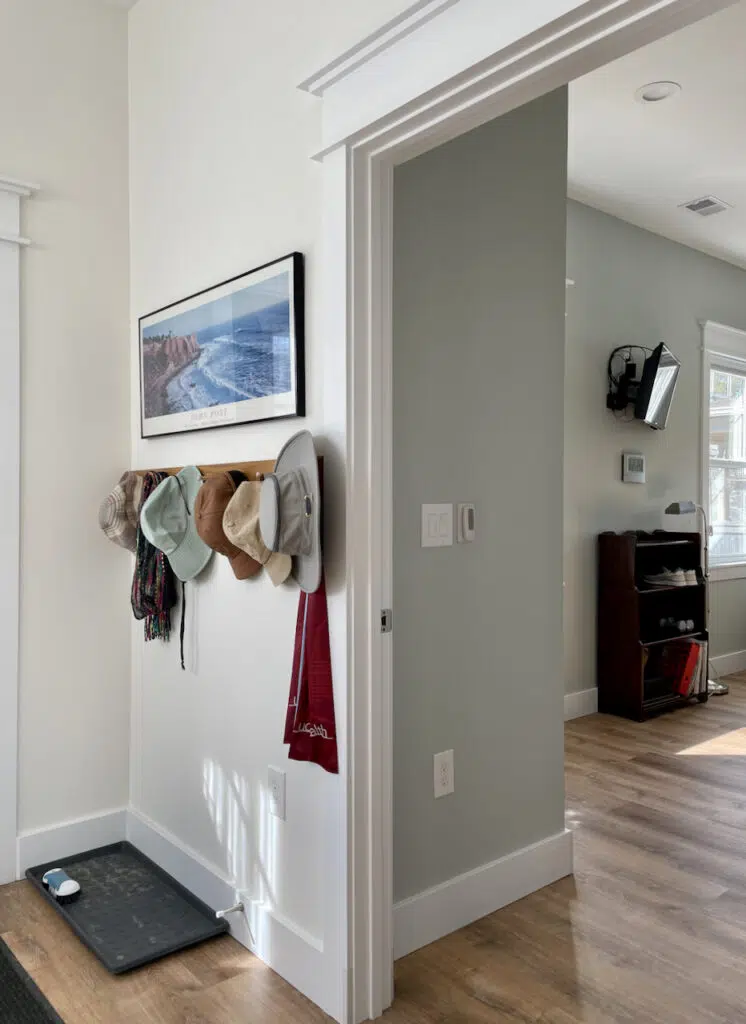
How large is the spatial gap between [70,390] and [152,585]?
709 millimetres

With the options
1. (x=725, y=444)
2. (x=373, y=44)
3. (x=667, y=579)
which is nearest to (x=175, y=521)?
(x=373, y=44)

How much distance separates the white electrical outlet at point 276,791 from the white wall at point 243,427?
0.03m

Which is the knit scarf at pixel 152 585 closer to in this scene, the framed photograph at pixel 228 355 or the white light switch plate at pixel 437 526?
the framed photograph at pixel 228 355

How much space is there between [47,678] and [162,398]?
98cm

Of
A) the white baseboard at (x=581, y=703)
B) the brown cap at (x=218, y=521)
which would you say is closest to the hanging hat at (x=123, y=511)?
the brown cap at (x=218, y=521)

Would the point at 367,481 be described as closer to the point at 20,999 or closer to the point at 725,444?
the point at 20,999

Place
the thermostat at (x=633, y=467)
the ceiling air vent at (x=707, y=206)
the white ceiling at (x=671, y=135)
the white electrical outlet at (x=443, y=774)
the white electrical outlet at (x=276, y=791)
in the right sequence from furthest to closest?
the thermostat at (x=633, y=467)
the ceiling air vent at (x=707, y=206)
the white ceiling at (x=671, y=135)
the white electrical outlet at (x=443, y=774)
the white electrical outlet at (x=276, y=791)

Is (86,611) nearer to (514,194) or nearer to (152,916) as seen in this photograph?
(152,916)

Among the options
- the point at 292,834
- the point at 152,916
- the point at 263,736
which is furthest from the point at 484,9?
the point at 152,916

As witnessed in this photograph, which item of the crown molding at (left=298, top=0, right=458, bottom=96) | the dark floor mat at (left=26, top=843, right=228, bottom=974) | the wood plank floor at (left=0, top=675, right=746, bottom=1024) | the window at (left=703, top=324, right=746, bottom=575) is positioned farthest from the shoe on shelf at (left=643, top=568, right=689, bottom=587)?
the crown molding at (left=298, top=0, right=458, bottom=96)

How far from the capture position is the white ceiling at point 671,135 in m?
2.97

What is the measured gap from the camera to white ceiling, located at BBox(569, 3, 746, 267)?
297 cm

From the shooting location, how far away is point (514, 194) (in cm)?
239

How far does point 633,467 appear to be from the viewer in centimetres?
469
